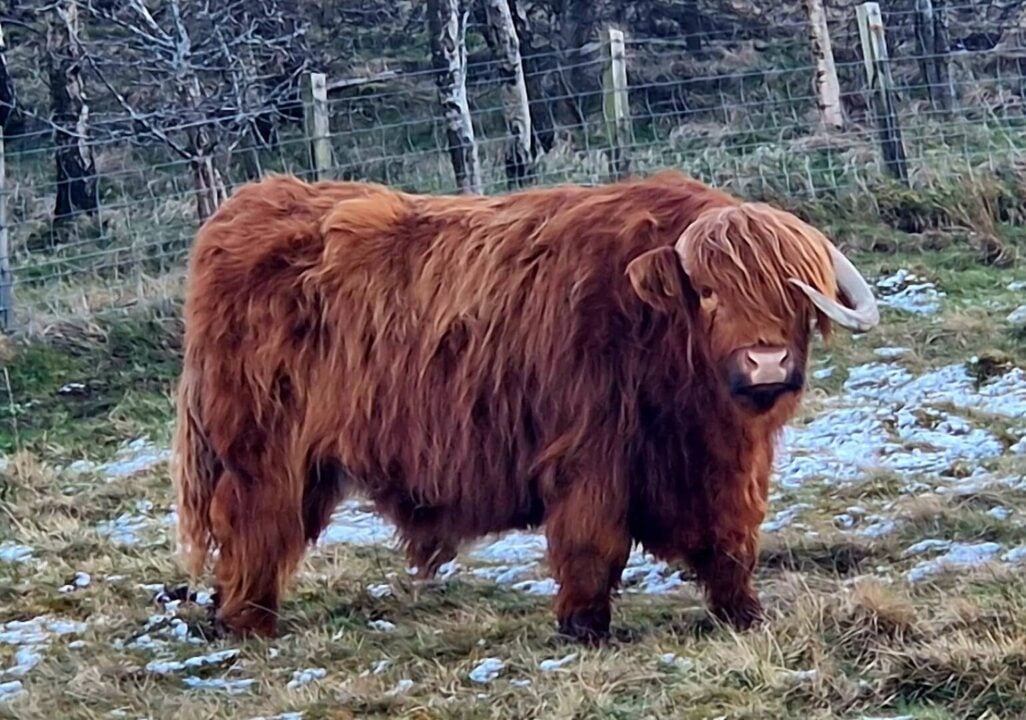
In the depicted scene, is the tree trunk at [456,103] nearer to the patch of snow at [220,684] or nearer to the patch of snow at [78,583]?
the patch of snow at [78,583]

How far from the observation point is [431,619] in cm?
493

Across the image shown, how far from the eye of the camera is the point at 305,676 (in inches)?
174

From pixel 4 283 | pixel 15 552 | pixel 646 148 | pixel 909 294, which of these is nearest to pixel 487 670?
pixel 15 552

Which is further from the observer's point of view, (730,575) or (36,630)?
(36,630)

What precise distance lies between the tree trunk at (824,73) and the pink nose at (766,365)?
729cm

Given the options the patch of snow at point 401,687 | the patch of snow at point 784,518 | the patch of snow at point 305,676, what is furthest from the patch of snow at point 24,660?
the patch of snow at point 784,518

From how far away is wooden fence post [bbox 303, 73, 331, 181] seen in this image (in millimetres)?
9289

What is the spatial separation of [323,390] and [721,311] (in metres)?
1.33

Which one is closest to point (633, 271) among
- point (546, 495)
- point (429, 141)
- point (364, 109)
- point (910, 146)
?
point (546, 495)

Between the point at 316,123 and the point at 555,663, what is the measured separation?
5.66 meters

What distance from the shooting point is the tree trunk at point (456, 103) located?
9.98 meters

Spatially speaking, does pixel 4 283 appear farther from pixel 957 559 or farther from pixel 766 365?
pixel 766 365

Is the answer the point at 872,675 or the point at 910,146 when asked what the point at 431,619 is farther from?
the point at 910,146

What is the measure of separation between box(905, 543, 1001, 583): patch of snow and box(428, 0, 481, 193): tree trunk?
16.9 ft
